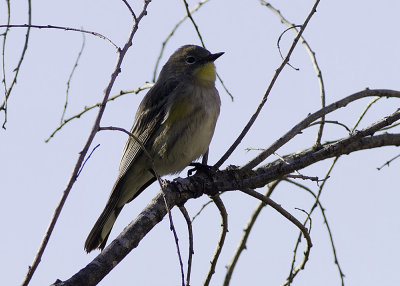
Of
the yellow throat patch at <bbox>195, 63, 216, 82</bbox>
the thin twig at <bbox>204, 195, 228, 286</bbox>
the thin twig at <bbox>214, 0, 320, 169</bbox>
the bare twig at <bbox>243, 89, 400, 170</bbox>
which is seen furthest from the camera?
the yellow throat patch at <bbox>195, 63, 216, 82</bbox>

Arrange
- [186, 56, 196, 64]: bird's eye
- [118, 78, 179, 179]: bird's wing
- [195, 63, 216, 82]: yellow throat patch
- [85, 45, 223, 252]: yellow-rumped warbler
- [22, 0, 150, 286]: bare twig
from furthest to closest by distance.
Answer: [186, 56, 196, 64]: bird's eye → [195, 63, 216, 82]: yellow throat patch → [118, 78, 179, 179]: bird's wing → [85, 45, 223, 252]: yellow-rumped warbler → [22, 0, 150, 286]: bare twig

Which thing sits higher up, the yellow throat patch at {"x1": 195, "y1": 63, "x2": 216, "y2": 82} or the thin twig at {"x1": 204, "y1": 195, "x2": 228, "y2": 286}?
the yellow throat patch at {"x1": 195, "y1": 63, "x2": 216, "y2": 82}

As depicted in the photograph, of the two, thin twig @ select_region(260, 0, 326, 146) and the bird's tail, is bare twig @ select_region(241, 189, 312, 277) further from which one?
the bird's tail

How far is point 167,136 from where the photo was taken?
6.57m

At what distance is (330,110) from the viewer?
4.45 meters

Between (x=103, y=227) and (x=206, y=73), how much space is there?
207cm

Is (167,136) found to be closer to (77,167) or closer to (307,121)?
(307,121)

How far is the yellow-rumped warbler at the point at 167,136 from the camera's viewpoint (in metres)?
6.50

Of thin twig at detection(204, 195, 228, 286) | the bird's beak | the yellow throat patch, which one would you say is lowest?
thin twig at detection(204, 195, 228, 286)

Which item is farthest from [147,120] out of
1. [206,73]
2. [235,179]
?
[235,179]

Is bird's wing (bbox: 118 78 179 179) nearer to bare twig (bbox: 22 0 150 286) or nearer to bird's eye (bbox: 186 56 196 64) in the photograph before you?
bird's eye (bbox: 186 56 196 64)

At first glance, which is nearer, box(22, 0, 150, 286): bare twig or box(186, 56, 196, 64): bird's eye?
box(22, 0, 150, 286): bare twig

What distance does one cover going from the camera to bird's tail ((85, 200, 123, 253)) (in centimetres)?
650

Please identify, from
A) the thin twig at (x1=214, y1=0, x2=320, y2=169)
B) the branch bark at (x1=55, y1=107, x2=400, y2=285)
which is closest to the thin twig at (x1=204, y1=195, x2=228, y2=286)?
the branch bark at (x1=55, y1=107, x2=400, y2=285)
